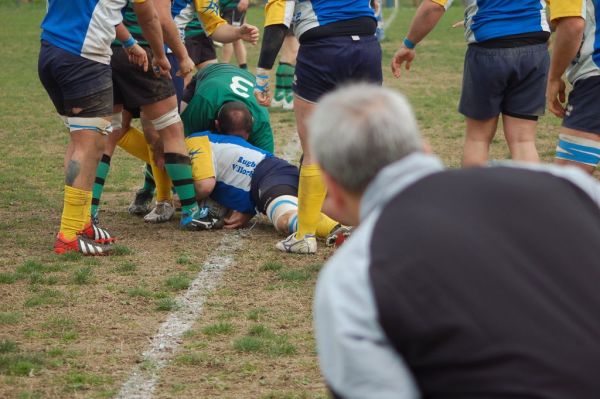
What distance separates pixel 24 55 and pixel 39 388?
49.7 feet

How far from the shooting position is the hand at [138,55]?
253 inches

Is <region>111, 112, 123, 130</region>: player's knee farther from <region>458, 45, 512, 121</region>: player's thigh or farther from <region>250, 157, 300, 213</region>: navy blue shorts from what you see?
<region>458, 45, 512, 121</region>: player's thigh

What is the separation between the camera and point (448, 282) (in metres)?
1.96

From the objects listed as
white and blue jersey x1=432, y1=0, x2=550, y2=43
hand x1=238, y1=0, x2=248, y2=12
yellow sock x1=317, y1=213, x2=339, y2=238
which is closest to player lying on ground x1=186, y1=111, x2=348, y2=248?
yellow sock x1=317, y1=213, x2=339, y2=238

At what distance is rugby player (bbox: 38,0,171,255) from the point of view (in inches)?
237

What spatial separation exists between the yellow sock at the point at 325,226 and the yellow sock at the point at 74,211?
4.93ft

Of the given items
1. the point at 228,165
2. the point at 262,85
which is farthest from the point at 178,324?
the point at 228,165

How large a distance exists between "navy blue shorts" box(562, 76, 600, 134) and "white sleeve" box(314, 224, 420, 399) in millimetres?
3781

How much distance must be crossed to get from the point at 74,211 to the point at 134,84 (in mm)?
1006

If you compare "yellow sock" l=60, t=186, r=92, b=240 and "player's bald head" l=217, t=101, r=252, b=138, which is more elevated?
"player's bald head" l=217, t=101, r=252, b=138

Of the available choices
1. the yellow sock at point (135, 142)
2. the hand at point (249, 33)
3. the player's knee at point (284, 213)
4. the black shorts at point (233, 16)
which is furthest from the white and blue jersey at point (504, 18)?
the black shorts at point (233, 16)

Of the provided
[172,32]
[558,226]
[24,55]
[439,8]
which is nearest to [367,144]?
[558,226]

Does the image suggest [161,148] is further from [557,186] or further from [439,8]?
[557,186]

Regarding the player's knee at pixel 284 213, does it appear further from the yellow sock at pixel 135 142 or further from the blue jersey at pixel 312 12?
the blue jersey at pixel 312 12
